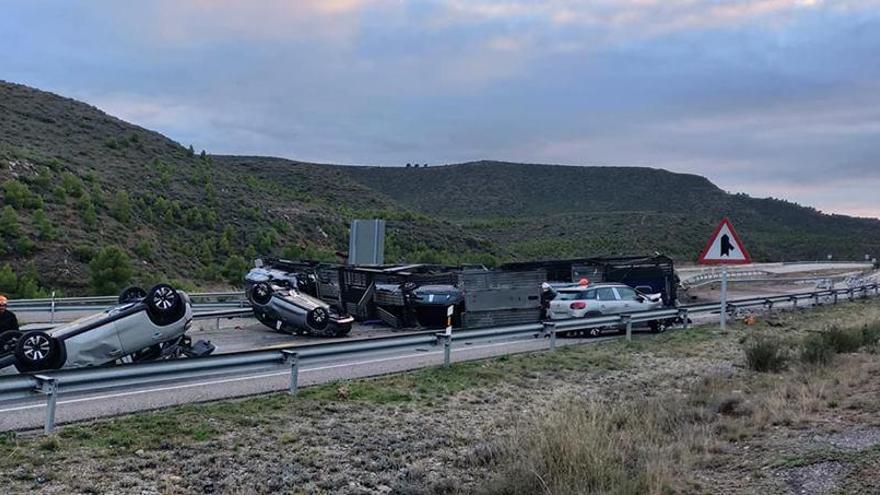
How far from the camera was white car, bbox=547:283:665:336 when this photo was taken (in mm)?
22438

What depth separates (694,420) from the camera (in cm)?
1001

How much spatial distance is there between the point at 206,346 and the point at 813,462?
366 inches

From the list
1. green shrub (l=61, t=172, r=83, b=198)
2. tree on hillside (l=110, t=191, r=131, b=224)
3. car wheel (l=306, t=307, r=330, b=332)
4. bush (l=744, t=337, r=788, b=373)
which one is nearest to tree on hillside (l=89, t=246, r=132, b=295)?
tree on hillside (l=110, t=191, r=131, b=224)

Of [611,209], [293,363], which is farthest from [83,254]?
[611,209]

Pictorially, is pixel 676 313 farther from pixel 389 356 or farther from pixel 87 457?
pixel 87 457

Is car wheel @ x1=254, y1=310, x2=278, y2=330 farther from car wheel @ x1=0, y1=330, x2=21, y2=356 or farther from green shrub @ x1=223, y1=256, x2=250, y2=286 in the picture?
green shrub @ x1=223, y1=256, x2=250, y2=286

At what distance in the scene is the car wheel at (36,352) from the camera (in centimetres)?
1130

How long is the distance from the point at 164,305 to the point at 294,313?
7.85 meters

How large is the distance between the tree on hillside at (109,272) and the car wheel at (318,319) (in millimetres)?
15468

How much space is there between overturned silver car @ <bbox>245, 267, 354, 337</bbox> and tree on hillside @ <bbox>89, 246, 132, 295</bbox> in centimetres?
1363

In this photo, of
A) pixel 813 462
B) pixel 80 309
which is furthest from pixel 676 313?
pixel 80 309

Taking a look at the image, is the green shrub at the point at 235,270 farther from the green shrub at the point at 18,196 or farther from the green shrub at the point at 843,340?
the green shrub at the point at 843,340

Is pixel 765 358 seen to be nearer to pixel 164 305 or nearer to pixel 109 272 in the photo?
pixel 164 305

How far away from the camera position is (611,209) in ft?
394
